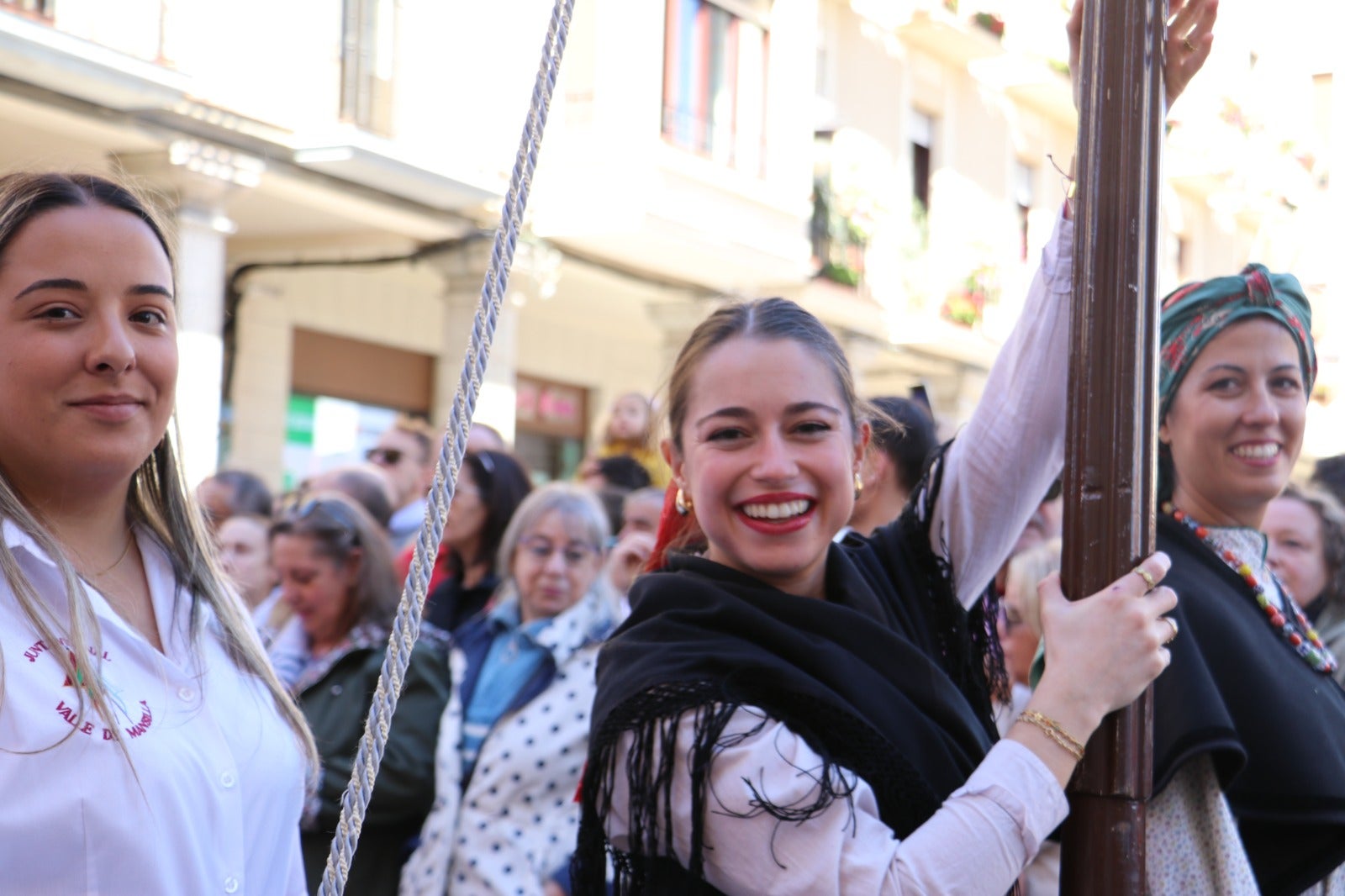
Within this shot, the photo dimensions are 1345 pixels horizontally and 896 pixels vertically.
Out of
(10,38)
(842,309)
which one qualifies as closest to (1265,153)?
(842,309)

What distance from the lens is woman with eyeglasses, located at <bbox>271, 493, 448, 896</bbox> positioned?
154 inches

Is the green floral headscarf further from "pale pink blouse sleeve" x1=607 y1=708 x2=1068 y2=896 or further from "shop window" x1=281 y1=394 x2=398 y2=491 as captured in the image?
Answer: "shop window" x1=281 y1=394 x2=398 y2=491

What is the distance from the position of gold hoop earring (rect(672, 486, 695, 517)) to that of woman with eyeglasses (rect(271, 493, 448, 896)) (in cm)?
162

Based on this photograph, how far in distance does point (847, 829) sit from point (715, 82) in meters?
12.2

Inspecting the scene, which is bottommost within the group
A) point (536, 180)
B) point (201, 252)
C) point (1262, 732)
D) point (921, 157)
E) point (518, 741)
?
point (518, 741)

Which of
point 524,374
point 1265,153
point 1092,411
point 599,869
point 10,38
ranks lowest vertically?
point 599,869

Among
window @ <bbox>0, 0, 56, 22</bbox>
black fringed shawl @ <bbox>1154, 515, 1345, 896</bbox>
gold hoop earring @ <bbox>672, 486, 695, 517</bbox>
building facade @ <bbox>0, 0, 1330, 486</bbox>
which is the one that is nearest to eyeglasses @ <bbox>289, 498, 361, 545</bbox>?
gold hoop earring @ <bbox>672, 486, 695, 517</bbox>

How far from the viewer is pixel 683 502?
2359 mm

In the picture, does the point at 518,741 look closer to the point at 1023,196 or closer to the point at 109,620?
the point at 109,620

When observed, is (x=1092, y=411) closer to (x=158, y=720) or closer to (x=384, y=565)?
(x=158, y=720)

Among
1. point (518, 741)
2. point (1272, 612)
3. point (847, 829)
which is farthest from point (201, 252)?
point (847, 829)

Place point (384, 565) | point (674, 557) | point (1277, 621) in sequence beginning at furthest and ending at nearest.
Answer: point (384, 565), point (1277, 621), point (674, 557)

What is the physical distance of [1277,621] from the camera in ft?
8.07

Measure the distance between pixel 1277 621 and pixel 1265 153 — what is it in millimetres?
21959
